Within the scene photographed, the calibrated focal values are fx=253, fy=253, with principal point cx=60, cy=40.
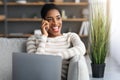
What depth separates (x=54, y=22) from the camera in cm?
206

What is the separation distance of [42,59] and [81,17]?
332cm

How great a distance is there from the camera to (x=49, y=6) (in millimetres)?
2148

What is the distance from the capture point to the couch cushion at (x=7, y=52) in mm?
2002

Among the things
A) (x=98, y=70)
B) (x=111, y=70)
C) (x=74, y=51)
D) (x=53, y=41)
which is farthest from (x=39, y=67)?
(x=111, y=70)

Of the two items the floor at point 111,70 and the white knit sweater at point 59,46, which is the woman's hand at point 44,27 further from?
the floor at point 111,70

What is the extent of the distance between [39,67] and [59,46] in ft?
1.98

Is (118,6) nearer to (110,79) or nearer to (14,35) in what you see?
(110,79)

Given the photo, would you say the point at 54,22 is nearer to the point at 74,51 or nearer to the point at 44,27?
the point at 44,27

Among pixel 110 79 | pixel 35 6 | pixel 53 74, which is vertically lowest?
pixel 110 79

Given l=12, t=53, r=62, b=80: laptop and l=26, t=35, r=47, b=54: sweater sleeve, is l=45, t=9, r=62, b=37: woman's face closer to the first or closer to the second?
l=26, t=35, r=47, b=54: sweater sleeve

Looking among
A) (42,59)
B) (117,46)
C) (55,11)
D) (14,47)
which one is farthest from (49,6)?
(117,46)

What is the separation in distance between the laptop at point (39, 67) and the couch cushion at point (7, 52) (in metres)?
0.57

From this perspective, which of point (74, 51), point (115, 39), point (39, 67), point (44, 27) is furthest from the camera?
point (115, 39)

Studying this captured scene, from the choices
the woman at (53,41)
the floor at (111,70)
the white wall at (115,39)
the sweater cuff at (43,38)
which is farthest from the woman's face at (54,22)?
the white wall at (115,39)
